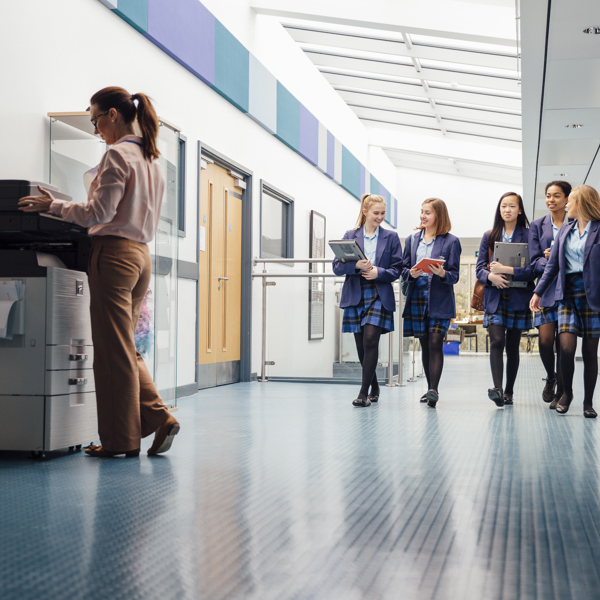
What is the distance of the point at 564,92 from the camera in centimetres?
654

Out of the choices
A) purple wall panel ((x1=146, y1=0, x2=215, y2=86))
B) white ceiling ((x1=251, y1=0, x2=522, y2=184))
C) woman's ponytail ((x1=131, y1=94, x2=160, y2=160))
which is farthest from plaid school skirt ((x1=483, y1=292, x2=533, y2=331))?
purple wall panel ((x1=146, y1=0, x2=215, y2=86))

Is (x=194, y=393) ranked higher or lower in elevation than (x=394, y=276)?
lower

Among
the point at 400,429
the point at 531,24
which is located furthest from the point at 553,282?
the point at 531,24

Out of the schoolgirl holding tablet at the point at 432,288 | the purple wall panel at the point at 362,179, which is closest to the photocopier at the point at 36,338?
the schoolgirl holding tablet at the point at 432,288

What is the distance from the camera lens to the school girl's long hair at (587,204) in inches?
158

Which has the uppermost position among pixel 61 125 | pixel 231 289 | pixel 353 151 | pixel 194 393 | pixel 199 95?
pixel 353 151

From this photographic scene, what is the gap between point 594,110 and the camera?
7.05 metres

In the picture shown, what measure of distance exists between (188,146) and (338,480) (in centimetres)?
372

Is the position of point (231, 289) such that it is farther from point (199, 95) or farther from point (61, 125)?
point (61, 125)

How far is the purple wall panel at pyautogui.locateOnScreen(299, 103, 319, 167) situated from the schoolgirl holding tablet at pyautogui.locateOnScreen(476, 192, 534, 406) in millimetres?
4265

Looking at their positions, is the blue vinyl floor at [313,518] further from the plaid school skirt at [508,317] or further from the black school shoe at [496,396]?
the plaid school skirt at [508,317]

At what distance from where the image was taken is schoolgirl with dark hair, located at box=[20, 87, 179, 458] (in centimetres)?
261

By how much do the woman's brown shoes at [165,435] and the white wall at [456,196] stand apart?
43.2 ft

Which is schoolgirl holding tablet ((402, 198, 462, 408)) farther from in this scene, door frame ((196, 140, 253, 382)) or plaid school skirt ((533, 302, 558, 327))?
door frame ((196, 140, 253, 382))
